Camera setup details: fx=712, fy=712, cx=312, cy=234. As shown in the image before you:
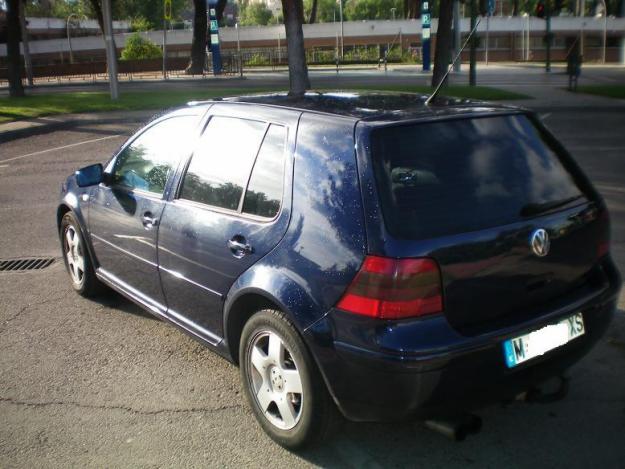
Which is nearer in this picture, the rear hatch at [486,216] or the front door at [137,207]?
the rear hatch at [486,216]

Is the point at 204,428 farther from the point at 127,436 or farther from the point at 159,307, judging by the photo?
the point at 159,307

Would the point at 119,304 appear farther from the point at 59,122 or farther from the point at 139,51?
the point at 139,51

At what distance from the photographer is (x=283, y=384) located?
11.1 ft

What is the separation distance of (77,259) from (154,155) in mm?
1514

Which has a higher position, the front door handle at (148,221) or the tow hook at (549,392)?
the front door handle at (148,221)

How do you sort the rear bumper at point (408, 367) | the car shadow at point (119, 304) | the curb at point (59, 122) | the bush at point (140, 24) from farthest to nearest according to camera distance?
the bush at point (140, 24)
the curb at point (59, 122)
the car shadow at point (119, 304)
the rear bumper at point (408, 367)

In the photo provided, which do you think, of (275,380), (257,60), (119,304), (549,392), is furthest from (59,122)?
(257,60)

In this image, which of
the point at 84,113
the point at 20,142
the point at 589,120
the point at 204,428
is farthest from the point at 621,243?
the point at 84,113

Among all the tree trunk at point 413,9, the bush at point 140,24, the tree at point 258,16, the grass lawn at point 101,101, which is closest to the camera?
the grass lawn at point 101,101

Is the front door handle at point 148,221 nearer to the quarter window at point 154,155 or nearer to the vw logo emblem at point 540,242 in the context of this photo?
the quarter window at point 154,155

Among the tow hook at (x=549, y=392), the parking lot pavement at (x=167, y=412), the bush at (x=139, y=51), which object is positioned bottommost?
the parking lot pavement at (x=167, y=412)

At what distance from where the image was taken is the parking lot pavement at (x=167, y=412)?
337 cm

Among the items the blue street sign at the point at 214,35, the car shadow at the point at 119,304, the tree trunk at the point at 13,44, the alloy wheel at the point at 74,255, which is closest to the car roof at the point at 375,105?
the car shadow at the point at 119,304

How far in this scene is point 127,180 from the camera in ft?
15.9
